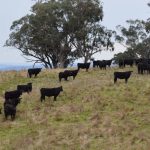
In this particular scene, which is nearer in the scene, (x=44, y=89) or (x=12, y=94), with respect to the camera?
(x=44, y=89)

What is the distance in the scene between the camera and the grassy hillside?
85.0ft

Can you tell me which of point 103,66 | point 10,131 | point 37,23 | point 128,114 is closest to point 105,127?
point 128,114

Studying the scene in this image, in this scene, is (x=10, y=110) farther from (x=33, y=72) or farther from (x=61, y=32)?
(x=61, y=32)

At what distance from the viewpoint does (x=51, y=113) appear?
1236 inches

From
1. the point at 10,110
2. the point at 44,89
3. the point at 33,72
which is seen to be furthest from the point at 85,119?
the point at 33,72

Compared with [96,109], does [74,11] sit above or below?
above

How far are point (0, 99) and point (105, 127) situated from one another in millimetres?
10388

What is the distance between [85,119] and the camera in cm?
3009

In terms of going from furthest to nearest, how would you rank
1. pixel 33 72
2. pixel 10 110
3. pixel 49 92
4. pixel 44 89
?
pixel 33 72 < pixel 49 92 < pixel 44 89 < pixel 10 110

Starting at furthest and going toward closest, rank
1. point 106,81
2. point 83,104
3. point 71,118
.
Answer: point 106,81 → point 83,104 → point 71,118

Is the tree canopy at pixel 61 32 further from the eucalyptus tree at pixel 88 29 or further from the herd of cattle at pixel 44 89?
the herd of cattle at pixel 44 89

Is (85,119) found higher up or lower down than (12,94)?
lower down

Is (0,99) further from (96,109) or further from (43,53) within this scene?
(43,53)

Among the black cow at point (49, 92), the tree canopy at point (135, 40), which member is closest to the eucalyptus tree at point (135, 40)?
the tree canopy at point (135, 40)
